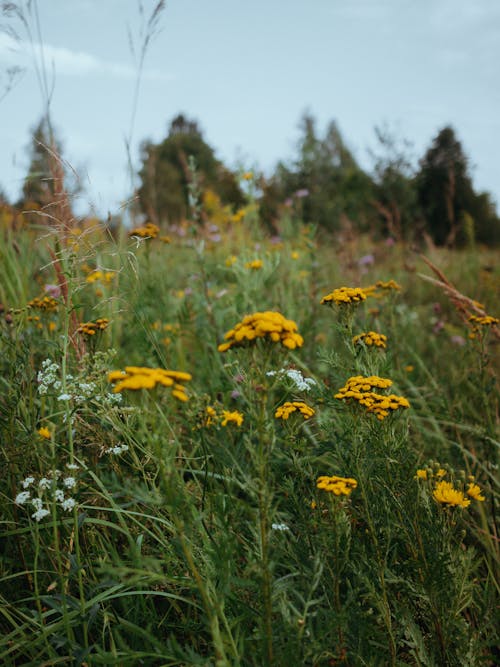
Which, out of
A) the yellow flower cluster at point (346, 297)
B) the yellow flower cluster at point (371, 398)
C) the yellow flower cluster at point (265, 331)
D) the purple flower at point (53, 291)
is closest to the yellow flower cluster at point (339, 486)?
the yellow flower cluster at point (371, 398)

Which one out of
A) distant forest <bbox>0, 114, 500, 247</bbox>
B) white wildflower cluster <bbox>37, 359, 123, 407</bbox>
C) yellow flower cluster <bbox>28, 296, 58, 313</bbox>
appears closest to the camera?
white wildflower cluster <bbox>37, 359, 123, 407</bbox>

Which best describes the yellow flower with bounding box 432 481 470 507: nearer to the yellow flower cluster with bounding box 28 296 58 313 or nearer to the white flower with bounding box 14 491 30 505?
the white flower with bounding box 14 491 30 505

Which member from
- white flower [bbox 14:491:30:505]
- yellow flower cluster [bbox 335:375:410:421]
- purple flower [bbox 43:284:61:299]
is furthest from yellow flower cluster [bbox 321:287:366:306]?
purple flower [bbox 43:284:61:299]

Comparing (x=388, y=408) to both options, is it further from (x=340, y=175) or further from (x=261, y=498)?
(x=340, y=175)

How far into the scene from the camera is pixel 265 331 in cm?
100

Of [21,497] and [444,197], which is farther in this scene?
[444,197]

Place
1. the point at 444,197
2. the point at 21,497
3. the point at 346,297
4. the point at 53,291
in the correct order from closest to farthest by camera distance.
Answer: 1. the point at 21,497
2. the point at 346,297
3. the point at 53,291
4. the point at 444,197

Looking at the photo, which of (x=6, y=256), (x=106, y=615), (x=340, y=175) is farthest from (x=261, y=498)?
(x=340, y=175)

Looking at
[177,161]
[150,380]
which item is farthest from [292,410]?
[177,161]

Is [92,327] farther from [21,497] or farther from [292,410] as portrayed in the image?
[292,410]

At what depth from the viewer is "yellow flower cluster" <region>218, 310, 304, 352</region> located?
3.22 feet

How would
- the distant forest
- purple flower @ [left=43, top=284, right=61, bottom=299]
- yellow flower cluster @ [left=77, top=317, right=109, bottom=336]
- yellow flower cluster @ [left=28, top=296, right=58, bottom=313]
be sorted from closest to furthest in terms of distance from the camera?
yellow flower cluster @ [left=77, top=317, right=109, bottom=336] → yellow flower cluster @ [left=28, top=296, right=58, bottom=313] → purple flower @ [left=43, top=284, right=61, bottom=299] → the distant forest

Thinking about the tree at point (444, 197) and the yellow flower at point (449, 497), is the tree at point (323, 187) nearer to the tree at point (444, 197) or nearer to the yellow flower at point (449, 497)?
the tree at point (444, 197)

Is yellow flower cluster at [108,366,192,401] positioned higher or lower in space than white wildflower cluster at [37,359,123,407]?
higher
